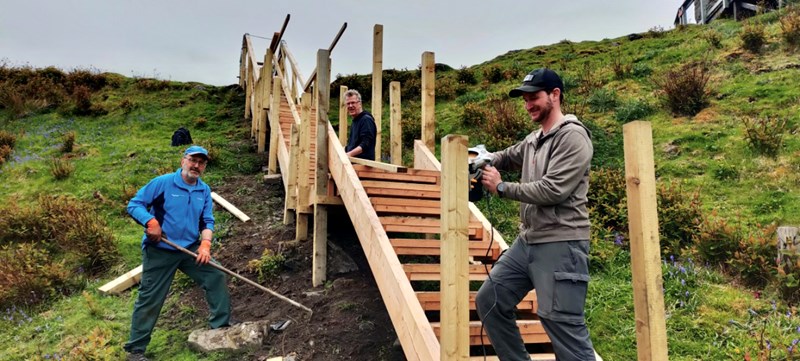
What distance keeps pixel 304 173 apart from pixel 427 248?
8.47 ft

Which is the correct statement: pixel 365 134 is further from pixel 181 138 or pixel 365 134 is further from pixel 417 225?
pixel 181 138

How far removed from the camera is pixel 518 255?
8.97 feet

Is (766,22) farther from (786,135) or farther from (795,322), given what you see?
(795,322)

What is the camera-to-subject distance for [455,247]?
235 cm

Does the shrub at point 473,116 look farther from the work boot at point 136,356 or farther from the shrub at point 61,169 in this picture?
the shrub at point 61,169

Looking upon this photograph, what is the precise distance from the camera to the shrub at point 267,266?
6.10 meters

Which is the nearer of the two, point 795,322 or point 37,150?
point 795,322

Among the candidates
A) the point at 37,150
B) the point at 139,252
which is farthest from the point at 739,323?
the point at 37,150

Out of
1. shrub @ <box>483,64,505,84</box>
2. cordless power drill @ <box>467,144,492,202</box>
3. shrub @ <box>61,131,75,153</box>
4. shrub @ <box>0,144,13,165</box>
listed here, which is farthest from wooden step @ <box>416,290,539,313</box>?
shrub @ <box>0,144,13,165</box>

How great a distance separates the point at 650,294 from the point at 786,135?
6686mm

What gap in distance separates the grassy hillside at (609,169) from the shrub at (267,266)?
884 millimetres

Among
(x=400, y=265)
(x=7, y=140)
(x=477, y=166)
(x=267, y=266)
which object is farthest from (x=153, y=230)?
(x=7, y=140)

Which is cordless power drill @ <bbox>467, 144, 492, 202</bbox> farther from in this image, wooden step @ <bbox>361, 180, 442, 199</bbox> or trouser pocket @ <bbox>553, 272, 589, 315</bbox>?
wooden step @ <bbox>361, 180, 442, 199</bbox>

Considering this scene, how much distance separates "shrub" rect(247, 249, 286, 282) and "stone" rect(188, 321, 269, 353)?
1.28 m
